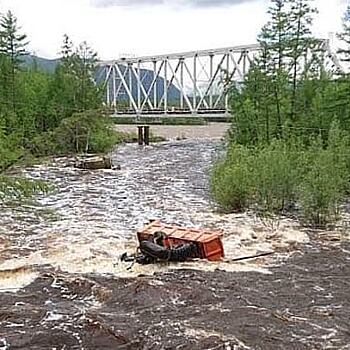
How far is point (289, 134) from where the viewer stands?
108ft

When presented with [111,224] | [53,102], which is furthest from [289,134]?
[53,102]

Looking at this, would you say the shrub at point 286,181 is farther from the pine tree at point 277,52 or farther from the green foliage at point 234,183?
the pine tree at point 277,52

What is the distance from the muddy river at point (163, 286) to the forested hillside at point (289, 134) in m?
1.09

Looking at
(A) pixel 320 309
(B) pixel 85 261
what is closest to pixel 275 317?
(A) pixel 320 309

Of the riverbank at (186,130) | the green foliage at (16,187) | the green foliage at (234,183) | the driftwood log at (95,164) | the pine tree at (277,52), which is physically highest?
the pine tree at (277,52)

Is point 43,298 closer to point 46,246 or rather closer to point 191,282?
point 191,282

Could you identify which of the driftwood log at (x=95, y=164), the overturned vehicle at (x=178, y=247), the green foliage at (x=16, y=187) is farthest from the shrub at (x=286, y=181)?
the driftwood log at (x=95, y=164)

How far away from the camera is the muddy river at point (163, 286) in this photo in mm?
11727

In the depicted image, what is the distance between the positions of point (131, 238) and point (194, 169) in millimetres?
21201

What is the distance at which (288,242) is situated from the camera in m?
19.3

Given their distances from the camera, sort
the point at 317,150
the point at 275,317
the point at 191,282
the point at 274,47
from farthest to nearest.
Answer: the point at 274,47 < the point at 317,150 < the point at 191,282 < the point at 275,317

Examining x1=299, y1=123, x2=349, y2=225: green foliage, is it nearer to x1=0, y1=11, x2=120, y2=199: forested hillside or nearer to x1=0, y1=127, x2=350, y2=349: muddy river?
x1=0, y1=127, x2=350, y2=349: muddy river

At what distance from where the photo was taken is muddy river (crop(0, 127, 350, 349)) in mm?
11727

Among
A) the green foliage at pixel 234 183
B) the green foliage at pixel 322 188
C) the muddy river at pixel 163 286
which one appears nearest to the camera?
the muddy river at pixel 163 286
